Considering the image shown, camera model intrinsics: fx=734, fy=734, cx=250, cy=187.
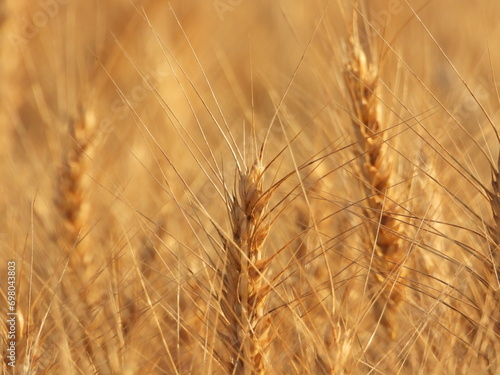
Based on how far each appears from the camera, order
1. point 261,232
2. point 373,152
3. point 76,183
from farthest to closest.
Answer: point 76,183
point 373,152
point 261,232

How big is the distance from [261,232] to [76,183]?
0.87 metres

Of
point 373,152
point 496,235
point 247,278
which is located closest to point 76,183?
point 373,152

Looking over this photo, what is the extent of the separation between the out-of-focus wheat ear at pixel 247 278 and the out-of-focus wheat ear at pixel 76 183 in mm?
784

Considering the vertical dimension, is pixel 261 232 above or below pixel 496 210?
above

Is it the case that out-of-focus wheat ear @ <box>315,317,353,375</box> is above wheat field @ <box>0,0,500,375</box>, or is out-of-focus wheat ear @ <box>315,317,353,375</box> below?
below

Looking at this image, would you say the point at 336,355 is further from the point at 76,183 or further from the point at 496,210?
the point at 76,183

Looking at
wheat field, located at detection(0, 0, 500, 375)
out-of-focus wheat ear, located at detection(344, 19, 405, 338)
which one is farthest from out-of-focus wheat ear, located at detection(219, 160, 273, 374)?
out-of-focus wheat ear, located at detection(344, 19, 405, 338)

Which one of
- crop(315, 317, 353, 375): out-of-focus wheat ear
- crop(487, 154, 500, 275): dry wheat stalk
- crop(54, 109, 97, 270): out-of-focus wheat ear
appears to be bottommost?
crop(315, 317, 353, 375): out-of-focus wheat ear

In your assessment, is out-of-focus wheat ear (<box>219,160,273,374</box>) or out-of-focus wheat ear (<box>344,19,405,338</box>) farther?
out-of-focus wheat ear (<box>344,19,405,338</box>)

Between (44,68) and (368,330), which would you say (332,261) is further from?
(44,68)

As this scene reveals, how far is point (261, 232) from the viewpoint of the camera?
107 cm

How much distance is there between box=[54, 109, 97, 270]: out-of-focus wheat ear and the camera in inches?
71.2

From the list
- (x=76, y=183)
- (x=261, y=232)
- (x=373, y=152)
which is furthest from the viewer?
(x=76, y=183)

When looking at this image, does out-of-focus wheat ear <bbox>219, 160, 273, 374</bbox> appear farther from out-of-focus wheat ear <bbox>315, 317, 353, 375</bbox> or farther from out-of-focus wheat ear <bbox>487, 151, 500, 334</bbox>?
out-of-focus wheat ear <bbox>487, 151, 500, 334</bbox>
